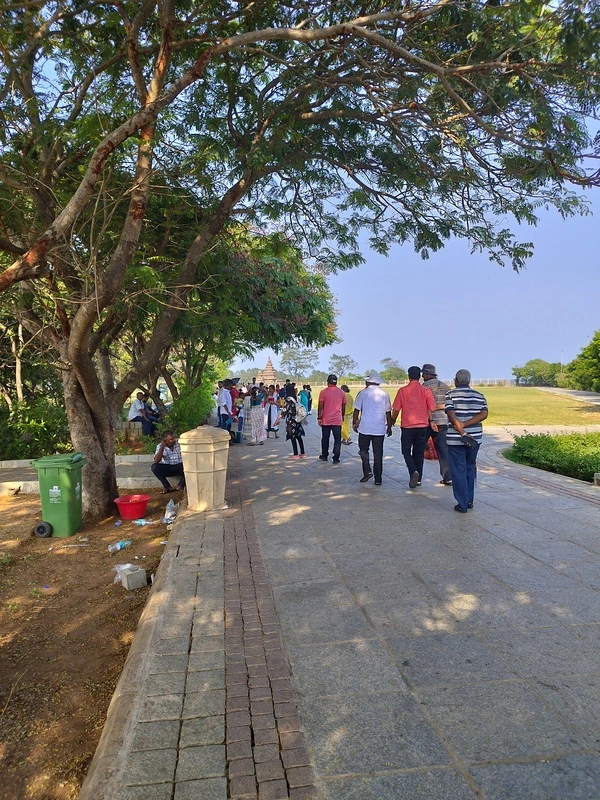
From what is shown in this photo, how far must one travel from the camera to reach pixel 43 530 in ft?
23.0

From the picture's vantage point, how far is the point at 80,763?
2.81 meters

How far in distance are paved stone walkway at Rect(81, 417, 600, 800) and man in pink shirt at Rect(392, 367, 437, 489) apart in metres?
1.98

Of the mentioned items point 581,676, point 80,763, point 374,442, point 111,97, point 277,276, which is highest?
point 111,97

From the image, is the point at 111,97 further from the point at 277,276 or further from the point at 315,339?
the point at 315,339

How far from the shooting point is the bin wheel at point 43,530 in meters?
7.00

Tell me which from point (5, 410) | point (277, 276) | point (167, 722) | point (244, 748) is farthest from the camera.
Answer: point (277, 276)

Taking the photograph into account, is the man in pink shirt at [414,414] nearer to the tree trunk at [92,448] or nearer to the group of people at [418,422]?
the group of people at [418,422]

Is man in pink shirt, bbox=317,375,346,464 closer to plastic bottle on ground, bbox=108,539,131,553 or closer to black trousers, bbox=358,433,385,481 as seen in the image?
black trousers, bbox=358,433,385,481

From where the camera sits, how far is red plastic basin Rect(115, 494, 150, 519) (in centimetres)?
768

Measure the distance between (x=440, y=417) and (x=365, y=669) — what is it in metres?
5.65

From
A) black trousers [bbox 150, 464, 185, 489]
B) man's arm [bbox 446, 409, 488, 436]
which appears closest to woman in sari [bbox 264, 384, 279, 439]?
black trousers [bbox 150, 464, 185, 489]

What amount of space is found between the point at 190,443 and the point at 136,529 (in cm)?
165

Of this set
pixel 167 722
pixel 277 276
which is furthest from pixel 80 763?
pixel 277 276

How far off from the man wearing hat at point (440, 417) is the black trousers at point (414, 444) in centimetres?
40
